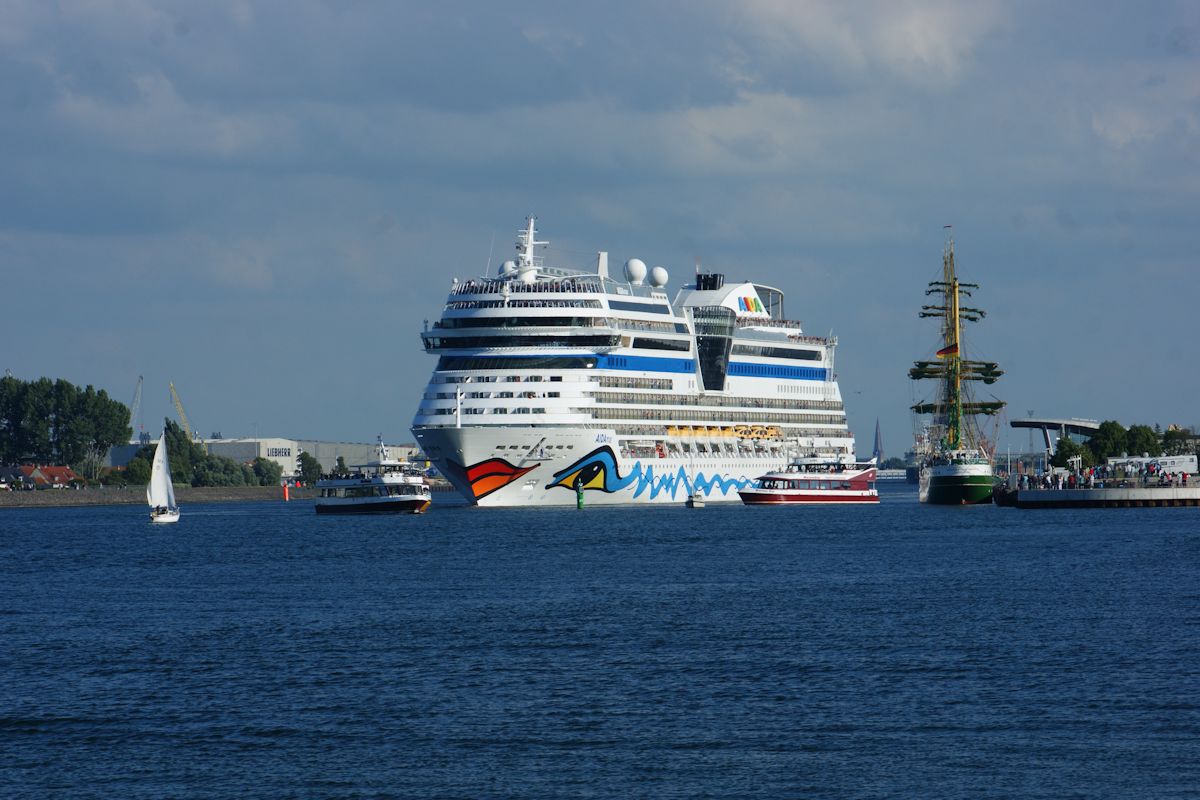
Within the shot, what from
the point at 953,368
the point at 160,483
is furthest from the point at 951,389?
the point at 160,483

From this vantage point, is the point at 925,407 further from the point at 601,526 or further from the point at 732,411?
the point at 601,526

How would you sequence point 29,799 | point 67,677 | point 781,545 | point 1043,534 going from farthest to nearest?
point 1043,534
point 781,545
point 67,677
point 29,799

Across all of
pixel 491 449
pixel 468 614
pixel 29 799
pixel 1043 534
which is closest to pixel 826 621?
pixel 468 614

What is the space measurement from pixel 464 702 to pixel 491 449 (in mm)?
77518

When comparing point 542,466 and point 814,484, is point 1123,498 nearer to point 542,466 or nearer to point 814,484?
point 814,484

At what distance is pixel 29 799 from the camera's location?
93.0ft

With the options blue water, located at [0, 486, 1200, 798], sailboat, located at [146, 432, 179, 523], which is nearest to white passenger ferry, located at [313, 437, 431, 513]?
sailboat, located at [146, 432, 179, 523]

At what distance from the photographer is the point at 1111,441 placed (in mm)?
193500

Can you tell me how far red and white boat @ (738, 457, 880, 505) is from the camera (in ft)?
442

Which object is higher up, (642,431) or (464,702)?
(642,431)

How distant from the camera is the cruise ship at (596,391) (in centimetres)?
11506

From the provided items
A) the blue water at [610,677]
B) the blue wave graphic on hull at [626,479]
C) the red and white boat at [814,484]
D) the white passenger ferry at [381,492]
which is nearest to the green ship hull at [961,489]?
the red and white boat at [814,484]

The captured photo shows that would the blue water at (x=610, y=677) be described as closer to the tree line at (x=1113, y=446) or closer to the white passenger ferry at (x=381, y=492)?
the white passenger ferry at (x=381, y=492)

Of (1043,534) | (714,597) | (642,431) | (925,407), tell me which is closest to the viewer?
(714,597)
